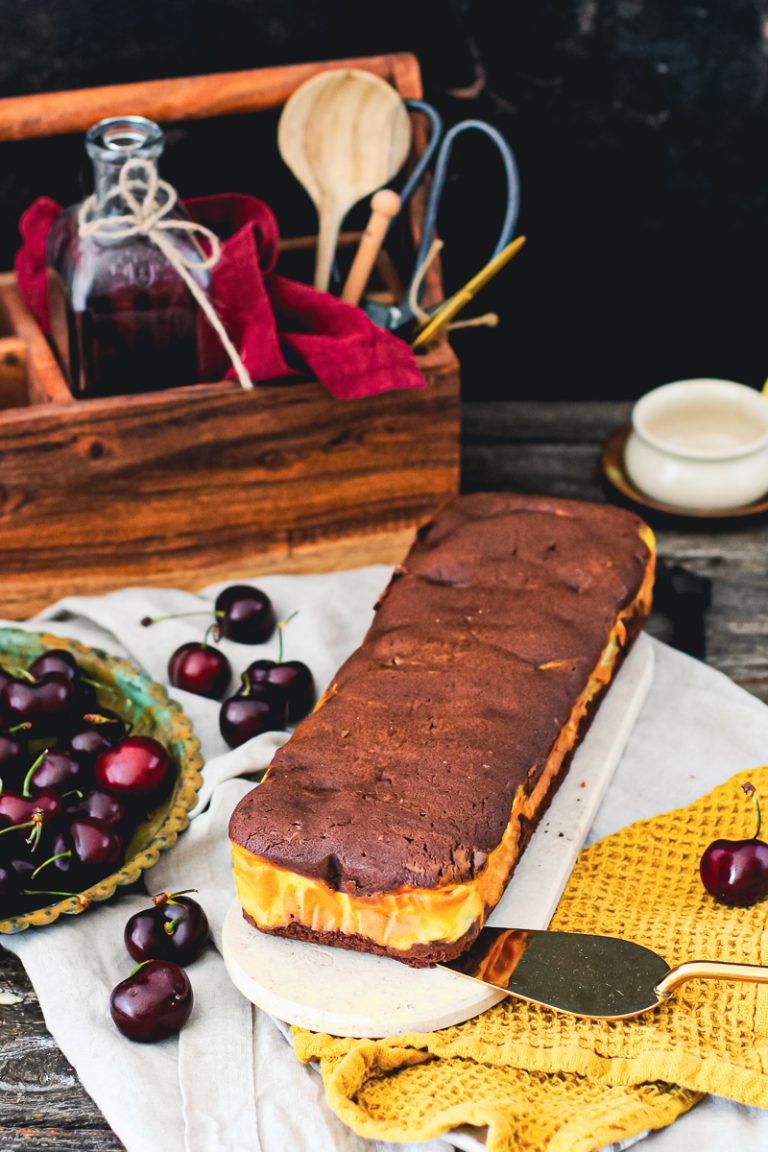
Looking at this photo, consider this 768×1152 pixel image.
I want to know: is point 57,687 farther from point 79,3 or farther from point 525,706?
point 79,3

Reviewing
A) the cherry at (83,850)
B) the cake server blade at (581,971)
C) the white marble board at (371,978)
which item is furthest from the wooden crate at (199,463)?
the cake server blade at (581,971)

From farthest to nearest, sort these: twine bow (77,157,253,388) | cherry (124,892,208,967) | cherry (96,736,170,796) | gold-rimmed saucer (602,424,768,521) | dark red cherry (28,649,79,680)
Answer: gold-rimmed saucer (602,424,768,521) < twine bow (77,157,253,388) < dark red cherry (28,649,79,680) < cherry (96,736,170,796) < cherry (124,892,208,967)

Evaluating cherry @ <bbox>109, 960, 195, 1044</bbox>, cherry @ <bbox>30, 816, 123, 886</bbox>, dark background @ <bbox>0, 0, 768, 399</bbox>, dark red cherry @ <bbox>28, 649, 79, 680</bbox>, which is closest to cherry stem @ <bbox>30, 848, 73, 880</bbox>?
Result: cherry @ <bbox>30, 816, 123, 886</bbox>

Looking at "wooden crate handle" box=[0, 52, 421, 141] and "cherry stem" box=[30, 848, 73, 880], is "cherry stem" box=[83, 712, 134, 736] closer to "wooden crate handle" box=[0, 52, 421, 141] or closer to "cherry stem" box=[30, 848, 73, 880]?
"cherry stem" box=[30, 848, 73, 880]

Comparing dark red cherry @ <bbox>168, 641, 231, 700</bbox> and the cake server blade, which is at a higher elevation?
the cake server blade

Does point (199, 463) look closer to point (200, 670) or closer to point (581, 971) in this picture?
point (200, 670)

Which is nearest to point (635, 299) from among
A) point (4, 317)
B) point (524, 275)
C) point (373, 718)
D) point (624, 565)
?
point (524, 275)
